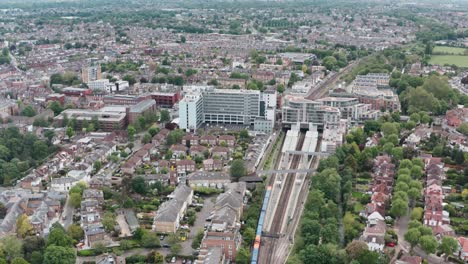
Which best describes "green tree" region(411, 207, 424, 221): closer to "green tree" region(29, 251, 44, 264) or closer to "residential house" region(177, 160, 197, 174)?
"residential house" region(177, 160, 197, 174)

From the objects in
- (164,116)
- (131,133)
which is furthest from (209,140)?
(164,116)

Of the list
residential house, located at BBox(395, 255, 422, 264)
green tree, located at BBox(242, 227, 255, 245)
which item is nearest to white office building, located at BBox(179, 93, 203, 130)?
green tree, located at BBox(242, 227, 255, 245)

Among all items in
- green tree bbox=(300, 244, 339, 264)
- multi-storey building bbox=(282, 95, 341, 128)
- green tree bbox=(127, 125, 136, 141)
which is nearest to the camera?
green tree bbox=(300, 244, 339, 264)

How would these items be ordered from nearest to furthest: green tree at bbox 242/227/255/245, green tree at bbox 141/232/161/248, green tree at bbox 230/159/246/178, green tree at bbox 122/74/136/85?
green tree at bbox 141/232/161/248 → green tree at bbox 242/227/255/245 → green tree at bbox 230/159/246/178 → green tree at bbox 122/74/136/85

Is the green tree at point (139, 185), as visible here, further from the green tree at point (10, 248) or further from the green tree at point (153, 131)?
the green tree at point (153, 131)

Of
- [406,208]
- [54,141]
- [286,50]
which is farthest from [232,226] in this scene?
[286,50]

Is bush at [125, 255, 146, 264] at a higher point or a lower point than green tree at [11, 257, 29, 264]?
lower

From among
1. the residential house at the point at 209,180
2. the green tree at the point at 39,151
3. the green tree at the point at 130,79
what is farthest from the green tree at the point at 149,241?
the green tree at the point at 130,79
